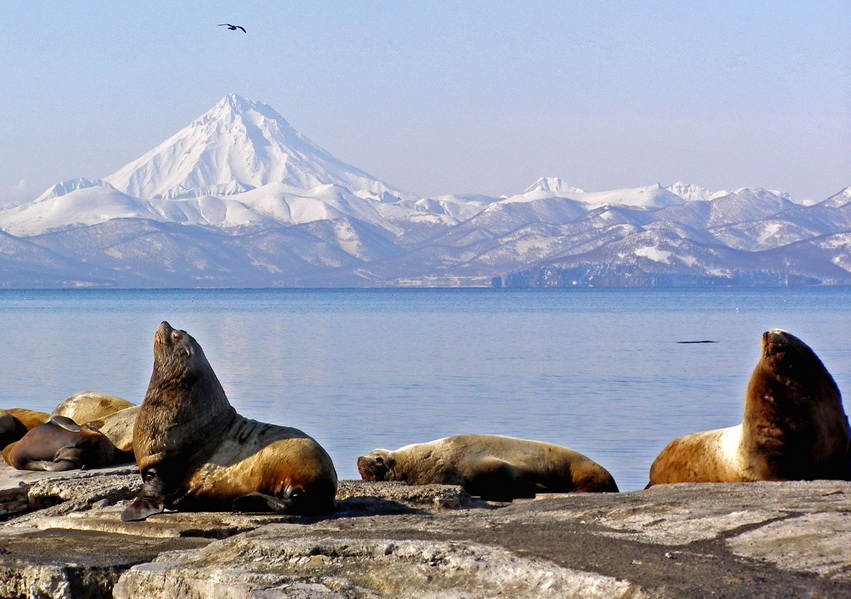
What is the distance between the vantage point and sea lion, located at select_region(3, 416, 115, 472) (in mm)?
10305

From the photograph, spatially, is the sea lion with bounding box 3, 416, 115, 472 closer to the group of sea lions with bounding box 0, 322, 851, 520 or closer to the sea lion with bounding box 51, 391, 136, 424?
the group of sea lions with bounding box 0, 322, 851, 520

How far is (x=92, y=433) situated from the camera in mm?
10586

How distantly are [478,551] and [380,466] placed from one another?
16.7 feet

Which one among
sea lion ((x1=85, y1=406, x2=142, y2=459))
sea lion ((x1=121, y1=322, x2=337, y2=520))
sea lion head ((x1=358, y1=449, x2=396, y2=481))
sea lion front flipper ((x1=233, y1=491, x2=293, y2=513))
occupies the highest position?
sea lion ((x1=121, y1=322, x2=337, y2=520))

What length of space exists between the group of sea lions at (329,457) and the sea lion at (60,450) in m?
0.01

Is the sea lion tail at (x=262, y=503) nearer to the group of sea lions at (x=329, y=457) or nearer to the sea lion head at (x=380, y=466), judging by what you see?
the group of sea lions at (x=329, y=457)

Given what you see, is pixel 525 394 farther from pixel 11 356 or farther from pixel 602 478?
pixel 11 356

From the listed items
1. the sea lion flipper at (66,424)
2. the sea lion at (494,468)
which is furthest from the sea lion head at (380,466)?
the sea lion flipper at (66,424)

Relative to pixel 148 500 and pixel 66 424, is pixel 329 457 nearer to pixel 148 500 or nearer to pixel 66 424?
pixel 148 500

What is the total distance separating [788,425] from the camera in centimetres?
866

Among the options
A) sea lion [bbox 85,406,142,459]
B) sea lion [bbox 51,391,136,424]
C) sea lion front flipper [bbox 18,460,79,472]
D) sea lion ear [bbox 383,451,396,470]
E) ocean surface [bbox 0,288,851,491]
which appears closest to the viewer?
sea lion front flipper [bbox 18,460,79,472]

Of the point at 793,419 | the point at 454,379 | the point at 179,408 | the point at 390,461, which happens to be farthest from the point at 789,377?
the point at 454,379

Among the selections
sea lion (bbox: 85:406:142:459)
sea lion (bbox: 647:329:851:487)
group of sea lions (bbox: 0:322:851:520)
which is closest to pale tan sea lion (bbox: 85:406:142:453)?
sea lion (bbox: 85:406:142:459)

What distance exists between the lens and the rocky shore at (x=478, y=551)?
16.0 feet
